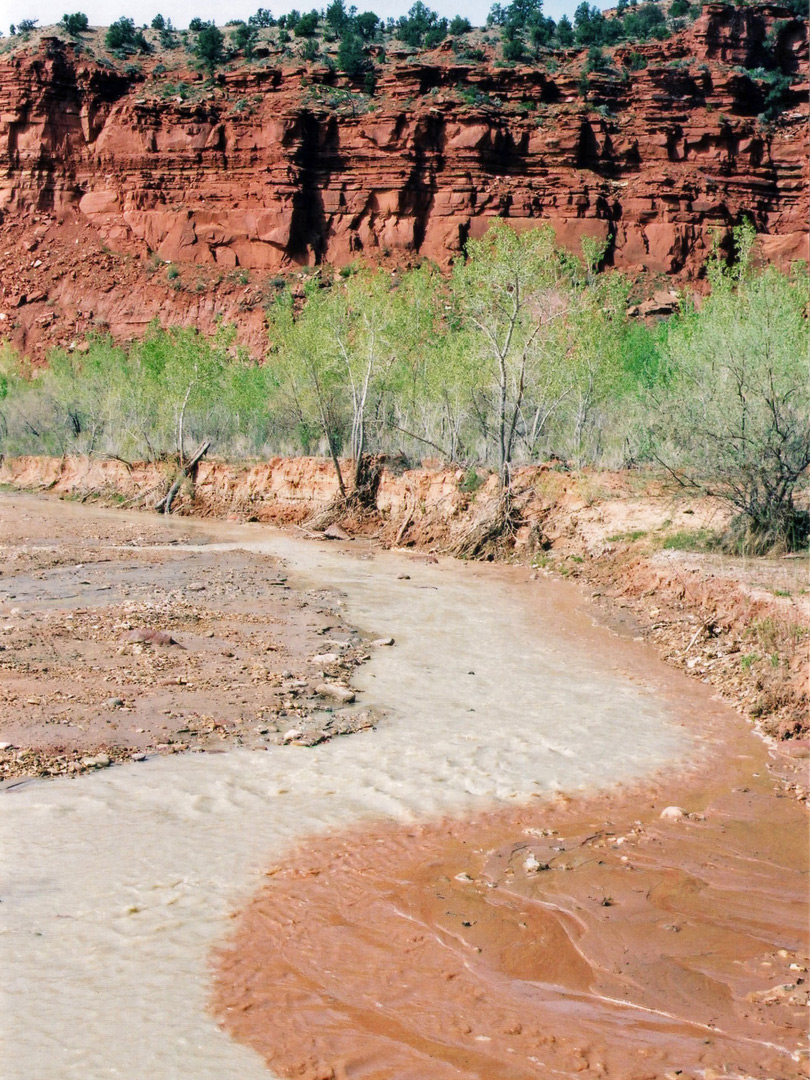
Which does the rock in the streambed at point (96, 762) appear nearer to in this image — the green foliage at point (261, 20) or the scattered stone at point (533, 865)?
the scattered stone at point (533, 865)

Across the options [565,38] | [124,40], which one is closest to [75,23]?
[124,40]

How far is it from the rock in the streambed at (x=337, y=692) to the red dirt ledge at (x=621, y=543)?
3.88 metres

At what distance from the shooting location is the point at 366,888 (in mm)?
5613

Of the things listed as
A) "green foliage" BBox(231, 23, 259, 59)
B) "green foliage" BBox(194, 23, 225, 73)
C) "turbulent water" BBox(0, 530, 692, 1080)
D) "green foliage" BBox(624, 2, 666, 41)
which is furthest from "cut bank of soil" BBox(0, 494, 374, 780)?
"green foliage" BBox(624, 2, 666, 41)

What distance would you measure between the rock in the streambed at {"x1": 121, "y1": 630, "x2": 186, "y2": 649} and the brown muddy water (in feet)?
10.5

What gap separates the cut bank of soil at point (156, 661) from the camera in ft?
26.2

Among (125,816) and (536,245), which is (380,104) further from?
(125,816)

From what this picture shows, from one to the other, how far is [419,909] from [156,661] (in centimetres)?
558

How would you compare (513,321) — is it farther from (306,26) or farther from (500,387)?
(306,26)

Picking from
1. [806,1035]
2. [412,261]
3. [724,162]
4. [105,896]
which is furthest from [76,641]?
[724,162]

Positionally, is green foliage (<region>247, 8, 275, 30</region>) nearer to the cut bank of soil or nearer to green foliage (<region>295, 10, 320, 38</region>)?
green foliage (<region>295, 10, 320, 38</region>)

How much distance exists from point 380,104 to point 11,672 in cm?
6683

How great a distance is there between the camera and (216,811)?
658 cm

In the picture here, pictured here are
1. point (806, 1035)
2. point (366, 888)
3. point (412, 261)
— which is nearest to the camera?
point (806, 1035)
